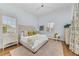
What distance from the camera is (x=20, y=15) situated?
1.54 metres

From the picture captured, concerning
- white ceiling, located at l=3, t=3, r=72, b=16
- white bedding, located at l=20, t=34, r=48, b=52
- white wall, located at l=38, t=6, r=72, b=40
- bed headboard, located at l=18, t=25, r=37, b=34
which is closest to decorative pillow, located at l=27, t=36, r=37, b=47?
white bedding, located at l=20, t=34, r=48, b=52

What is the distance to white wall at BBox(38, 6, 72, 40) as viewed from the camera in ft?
5.01

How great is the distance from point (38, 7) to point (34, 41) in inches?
19.4

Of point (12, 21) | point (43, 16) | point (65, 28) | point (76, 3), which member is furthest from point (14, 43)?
point (76, 3)

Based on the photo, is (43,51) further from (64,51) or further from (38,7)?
(38,7)

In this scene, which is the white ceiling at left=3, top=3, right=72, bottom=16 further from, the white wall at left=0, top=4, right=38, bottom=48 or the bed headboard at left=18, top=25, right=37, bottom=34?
the bed headboard at left=18, top=25, right=37, bottom=34

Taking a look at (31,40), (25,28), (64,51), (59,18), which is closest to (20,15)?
(25,28)

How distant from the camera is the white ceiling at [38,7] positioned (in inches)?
60.6

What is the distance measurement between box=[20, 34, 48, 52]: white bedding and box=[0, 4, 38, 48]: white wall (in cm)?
17

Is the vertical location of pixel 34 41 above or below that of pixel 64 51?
above

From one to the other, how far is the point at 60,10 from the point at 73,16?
0.20 m

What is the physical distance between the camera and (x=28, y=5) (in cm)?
156

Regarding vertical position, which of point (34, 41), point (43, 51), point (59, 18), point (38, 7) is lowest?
point (43, 51)

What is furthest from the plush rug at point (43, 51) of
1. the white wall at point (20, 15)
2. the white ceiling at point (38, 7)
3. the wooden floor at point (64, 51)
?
the white ceiling at point (38, 7)
